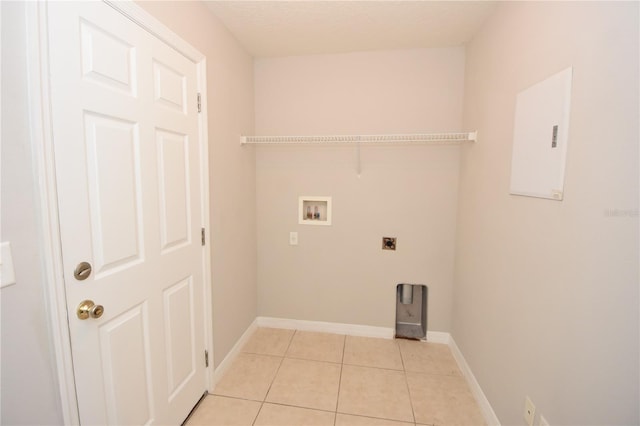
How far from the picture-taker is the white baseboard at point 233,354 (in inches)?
77.9

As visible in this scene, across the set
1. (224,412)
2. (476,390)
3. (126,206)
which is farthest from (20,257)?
(476,390)

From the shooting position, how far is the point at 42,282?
0.91 metres

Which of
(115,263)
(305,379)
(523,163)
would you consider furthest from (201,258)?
(523,163)

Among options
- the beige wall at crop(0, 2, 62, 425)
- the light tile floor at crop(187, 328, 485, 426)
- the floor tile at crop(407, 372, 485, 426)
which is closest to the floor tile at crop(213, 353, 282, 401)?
the light tile floor at crop(187, 328, 485, 426)

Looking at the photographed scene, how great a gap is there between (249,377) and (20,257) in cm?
164

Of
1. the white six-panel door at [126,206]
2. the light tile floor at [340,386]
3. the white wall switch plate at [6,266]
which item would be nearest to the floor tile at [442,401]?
the light tile floor at [340,386]

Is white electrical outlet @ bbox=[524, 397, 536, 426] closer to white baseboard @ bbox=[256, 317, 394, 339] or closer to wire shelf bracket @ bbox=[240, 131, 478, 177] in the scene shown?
white baseboard @ bbox=[256, 317, 394, 339]

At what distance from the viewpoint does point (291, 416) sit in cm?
170

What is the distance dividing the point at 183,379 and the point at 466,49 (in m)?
3.04

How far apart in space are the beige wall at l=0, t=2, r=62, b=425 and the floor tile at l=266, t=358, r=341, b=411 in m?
1.28

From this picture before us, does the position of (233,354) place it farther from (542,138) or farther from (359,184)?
(542,138)

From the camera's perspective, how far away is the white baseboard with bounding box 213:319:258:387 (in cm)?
198

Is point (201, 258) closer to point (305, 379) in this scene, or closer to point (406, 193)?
point (305, 379)

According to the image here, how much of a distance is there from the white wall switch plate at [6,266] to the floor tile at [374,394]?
1.74 meters
